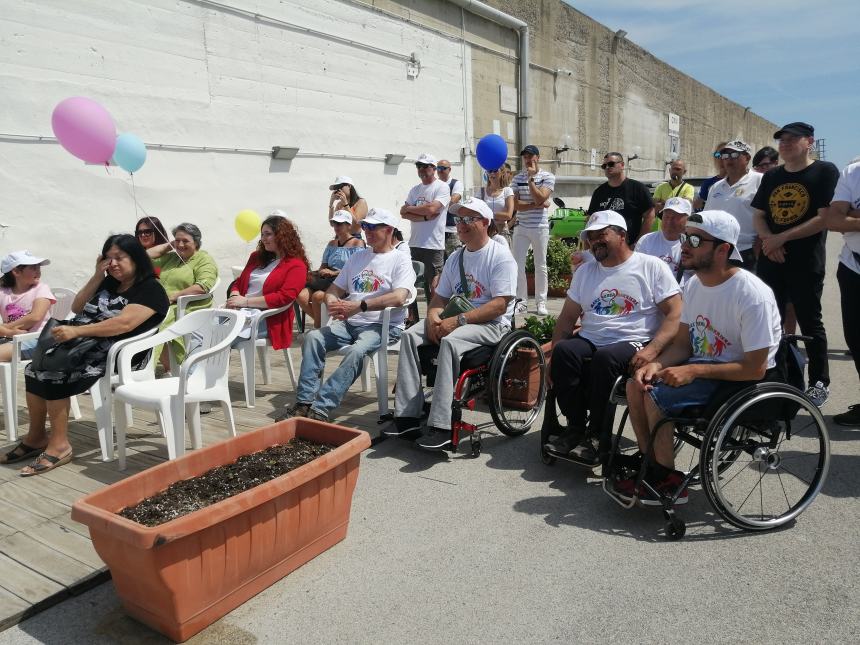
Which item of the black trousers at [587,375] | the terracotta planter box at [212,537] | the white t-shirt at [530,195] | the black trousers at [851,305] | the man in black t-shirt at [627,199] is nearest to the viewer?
the terracotta planter box at [212,537]

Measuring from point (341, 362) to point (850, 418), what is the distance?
3.17 meters

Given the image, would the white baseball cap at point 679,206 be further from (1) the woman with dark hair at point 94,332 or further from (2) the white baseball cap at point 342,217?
(1) the woman with dark hair at point 94,332

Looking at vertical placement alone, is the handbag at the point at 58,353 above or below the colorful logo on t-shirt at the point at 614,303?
below

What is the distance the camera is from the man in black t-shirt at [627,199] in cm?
600

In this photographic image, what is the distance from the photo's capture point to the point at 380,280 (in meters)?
4.74

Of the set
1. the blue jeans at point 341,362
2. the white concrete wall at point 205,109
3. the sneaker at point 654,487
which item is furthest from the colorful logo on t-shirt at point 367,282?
the white concrete wall at point 205,109

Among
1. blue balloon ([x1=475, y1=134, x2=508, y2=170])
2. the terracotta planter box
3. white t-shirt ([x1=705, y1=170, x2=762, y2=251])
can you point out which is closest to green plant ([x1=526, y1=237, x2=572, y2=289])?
blue balloon ([x1=475, y1=134, x2=508, y2=170])

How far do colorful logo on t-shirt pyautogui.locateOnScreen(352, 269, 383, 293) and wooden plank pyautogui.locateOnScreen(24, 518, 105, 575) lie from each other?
2318mm

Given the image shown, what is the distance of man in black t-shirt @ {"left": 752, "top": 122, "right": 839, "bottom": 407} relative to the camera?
4.41m

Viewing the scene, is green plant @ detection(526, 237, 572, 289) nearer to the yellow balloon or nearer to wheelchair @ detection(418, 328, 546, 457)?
the yellow balloon

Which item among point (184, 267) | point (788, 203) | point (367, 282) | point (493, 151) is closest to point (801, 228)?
point (788, 203)

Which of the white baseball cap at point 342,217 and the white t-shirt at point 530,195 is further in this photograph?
the white t-shirt at point 530,195

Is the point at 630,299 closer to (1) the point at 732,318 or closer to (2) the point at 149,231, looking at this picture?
(1) the point at 732,318

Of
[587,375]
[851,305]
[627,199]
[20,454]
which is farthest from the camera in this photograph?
[627,199]
